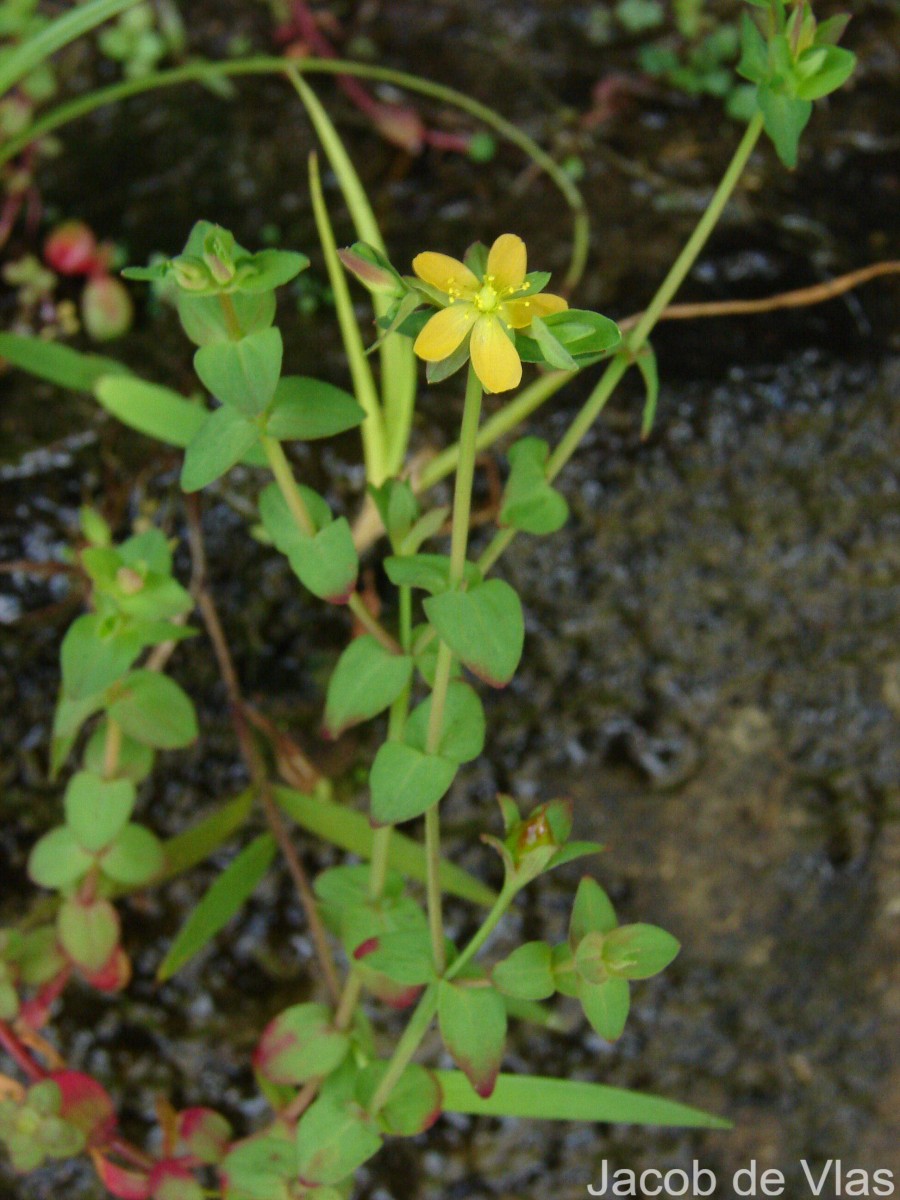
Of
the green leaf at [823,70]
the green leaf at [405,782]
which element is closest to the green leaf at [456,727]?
the green leaf at [405,782]

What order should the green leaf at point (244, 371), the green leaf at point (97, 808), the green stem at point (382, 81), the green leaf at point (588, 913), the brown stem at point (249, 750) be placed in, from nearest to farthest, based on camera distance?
the green leaf at point (244, 371) → the green leaf at point (588, 913) → the green leaf at point (97, 808) → the brown stem at point (249, 750) → the green stem at point (382, 81)

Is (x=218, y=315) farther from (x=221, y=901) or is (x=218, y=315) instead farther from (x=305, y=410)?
(x=221, y=901)

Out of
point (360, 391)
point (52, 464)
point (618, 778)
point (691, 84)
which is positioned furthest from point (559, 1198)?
point (691, 84)

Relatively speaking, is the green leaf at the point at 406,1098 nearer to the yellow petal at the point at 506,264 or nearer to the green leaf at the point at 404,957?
the green leaf at the point at 404,957

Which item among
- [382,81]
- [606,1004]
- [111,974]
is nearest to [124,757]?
[111,974]

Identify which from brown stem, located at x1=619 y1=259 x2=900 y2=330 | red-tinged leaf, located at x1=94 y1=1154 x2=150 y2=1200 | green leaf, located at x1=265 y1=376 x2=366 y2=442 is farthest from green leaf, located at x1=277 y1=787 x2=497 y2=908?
brown stem, located at x1=619 y1=259 x2=900 y2=330

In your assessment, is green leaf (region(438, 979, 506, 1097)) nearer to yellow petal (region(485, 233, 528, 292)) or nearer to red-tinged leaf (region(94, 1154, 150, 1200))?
red-tinged leaf (region(94, 1154, 150, 1200))
